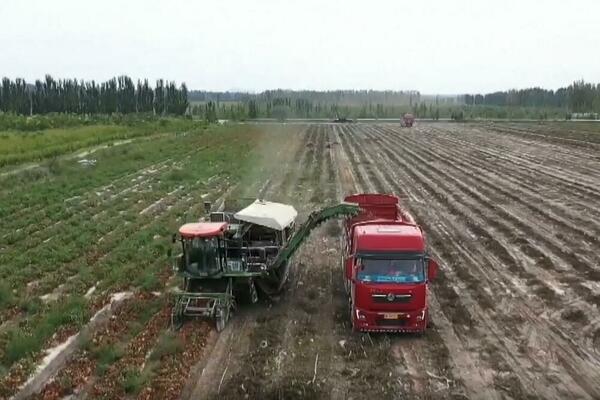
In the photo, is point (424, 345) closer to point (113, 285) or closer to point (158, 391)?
point (158, 391)

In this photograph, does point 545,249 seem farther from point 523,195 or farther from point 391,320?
point 523,195

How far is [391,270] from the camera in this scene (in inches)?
554

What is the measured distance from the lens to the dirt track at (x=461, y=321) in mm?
12211

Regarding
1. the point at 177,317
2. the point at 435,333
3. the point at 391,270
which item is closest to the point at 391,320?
the point at 391,270

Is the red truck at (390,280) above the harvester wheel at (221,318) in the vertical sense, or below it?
above

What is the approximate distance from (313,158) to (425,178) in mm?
12668

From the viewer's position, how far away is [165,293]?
55.6 ft

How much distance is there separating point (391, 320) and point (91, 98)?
11973 cm

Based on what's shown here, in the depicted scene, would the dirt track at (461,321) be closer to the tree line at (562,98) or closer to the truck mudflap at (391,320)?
the truck mudflap at (391,320)

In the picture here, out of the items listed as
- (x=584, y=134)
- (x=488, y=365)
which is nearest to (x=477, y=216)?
(x=488, y=365)

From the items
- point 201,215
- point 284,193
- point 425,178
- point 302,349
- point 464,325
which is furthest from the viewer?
point 425,178

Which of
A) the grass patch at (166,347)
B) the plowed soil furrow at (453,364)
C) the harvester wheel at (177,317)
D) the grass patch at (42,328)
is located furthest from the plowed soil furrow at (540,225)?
the grass patch at (42,328)

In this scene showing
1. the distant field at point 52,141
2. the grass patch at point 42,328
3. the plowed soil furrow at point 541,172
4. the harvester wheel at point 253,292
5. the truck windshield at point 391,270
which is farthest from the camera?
the distant field at point 52,141

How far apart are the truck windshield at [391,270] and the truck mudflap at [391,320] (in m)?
0.71
